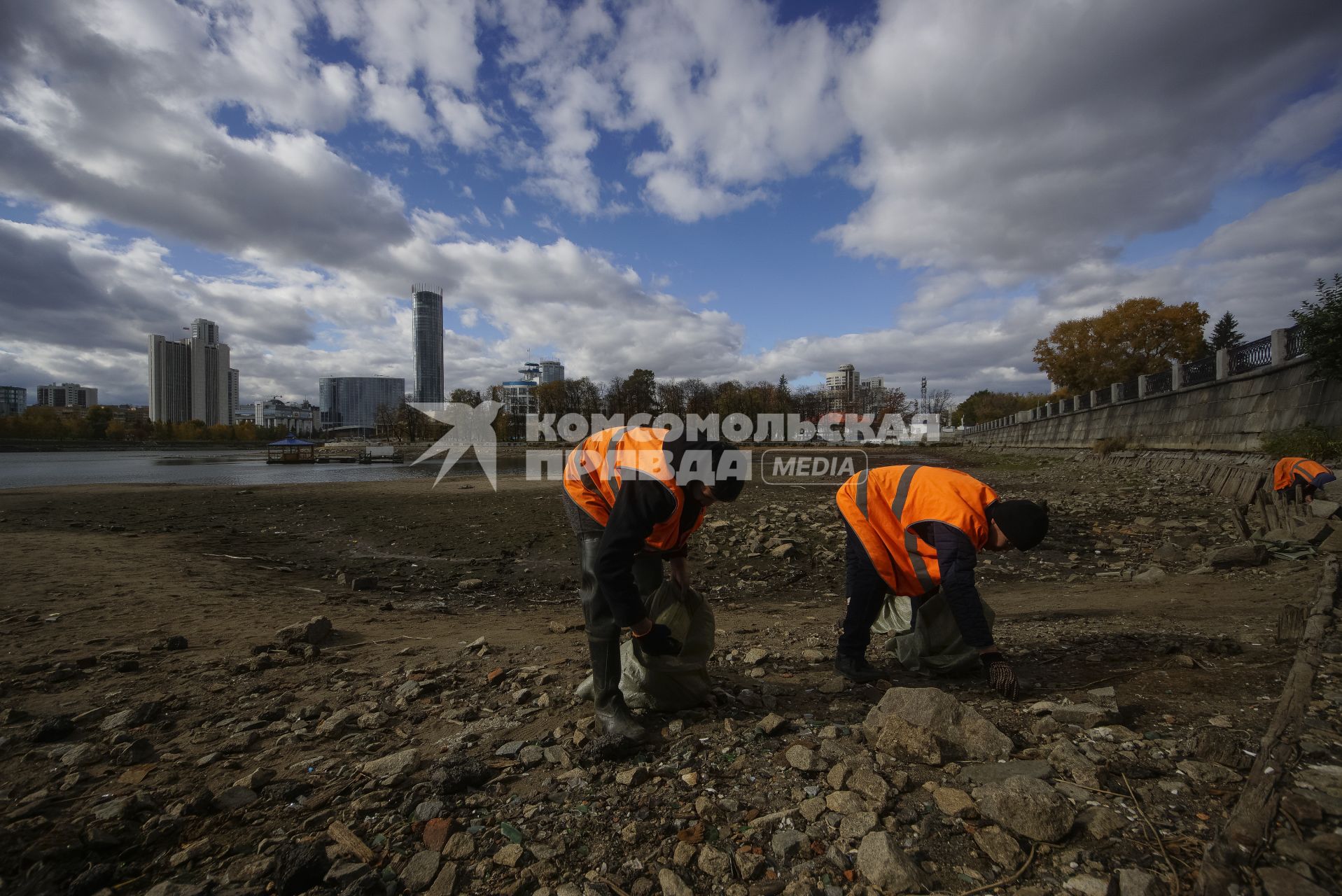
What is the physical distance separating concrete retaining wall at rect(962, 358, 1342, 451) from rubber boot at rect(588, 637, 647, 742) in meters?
13.9

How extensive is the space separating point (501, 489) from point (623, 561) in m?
16.1

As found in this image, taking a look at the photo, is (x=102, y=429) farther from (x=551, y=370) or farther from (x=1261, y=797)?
(x=1261, y=797)

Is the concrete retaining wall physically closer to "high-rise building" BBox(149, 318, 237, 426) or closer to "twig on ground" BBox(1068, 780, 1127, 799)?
"twig on ground" BBox(1068, 780, 1127, 799)

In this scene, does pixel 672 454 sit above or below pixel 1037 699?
above

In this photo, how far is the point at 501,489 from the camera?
1762 centimetres

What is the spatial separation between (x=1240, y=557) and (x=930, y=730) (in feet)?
21.8

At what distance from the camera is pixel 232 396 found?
14938 centimetres

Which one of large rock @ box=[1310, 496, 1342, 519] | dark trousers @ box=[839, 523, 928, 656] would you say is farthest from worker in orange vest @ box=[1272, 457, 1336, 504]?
dark trousers @ box=[839, 523, 928, 656]

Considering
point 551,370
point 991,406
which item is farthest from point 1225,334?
point 551,370

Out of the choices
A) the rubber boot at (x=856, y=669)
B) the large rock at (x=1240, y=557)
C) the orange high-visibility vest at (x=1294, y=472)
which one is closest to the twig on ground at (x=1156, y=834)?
the rubber boot at (x=856, y=669)

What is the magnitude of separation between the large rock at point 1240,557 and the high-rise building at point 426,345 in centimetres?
14306

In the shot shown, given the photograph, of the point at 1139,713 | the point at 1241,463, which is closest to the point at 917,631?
the point at 1139,713

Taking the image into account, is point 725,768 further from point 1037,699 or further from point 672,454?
point 1037,699

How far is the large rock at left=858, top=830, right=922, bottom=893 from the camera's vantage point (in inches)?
63.6
